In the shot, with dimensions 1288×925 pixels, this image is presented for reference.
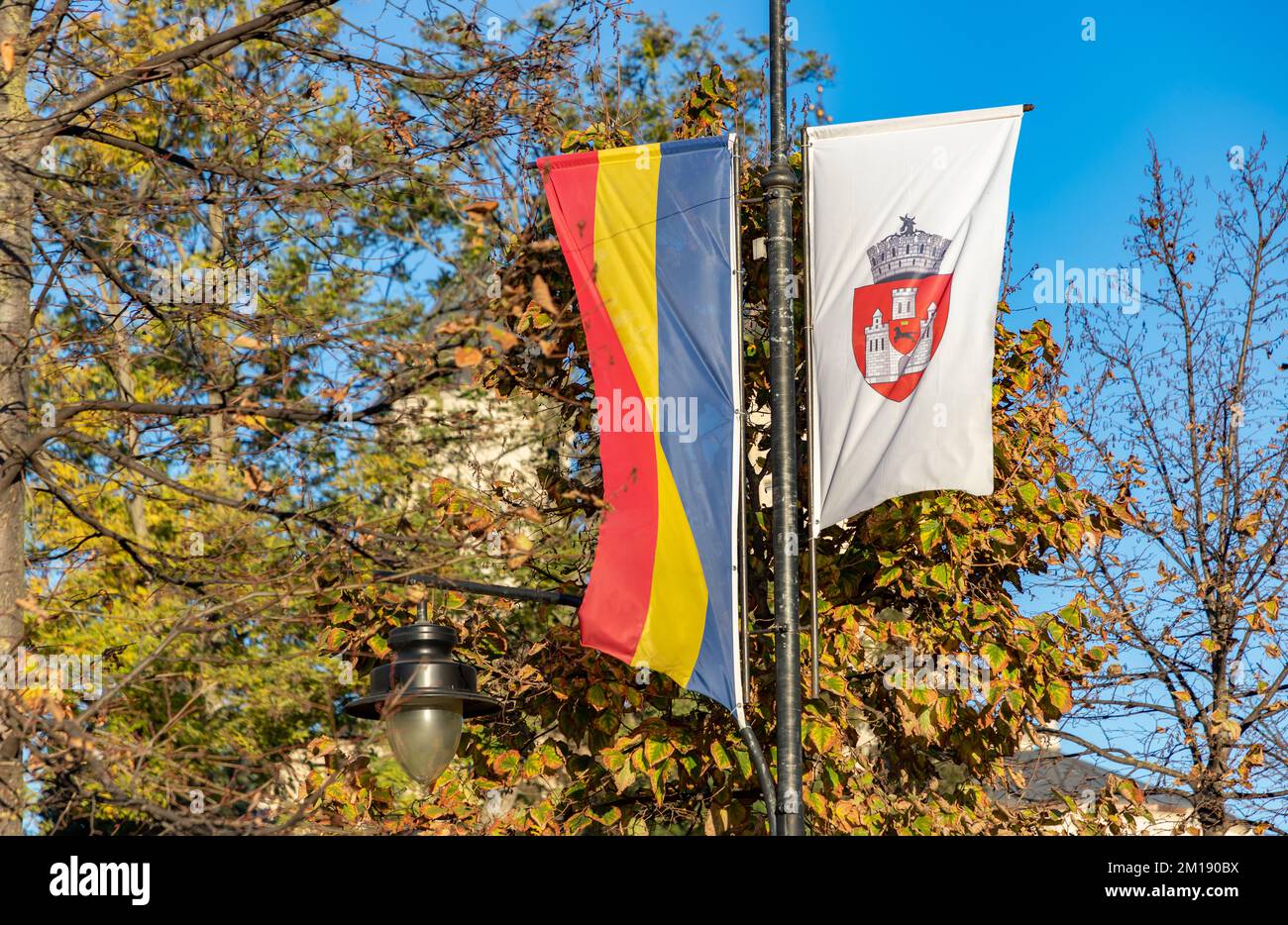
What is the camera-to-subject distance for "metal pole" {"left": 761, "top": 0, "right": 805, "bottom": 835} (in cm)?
842

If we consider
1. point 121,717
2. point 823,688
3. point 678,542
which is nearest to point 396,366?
point 678,542

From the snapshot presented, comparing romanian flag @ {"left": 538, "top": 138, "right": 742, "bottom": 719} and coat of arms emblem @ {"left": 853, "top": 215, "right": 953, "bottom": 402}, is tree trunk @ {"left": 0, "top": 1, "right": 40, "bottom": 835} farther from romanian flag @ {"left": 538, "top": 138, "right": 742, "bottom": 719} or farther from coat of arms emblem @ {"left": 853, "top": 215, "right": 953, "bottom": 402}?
coat of arms emblem @ {"left": 853, "top": 215, "right": 953, "bottom": 402}

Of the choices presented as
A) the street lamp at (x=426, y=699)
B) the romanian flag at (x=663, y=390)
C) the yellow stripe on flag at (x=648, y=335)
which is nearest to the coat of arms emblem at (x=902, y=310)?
the romanian flag at (x=663, y=390)

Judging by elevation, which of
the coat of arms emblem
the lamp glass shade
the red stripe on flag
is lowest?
the lamp glass shade

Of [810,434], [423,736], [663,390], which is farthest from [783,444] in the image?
[423,736]

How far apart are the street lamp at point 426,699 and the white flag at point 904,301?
2.31 m

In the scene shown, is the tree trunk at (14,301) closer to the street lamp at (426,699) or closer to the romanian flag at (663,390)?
the street lamp at (426,699)

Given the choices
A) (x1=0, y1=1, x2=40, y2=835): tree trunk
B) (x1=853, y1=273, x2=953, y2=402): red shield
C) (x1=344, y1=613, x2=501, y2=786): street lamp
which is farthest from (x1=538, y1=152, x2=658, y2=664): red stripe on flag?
(x1=0, y1=1, x2=40, y2=835): tree trunk

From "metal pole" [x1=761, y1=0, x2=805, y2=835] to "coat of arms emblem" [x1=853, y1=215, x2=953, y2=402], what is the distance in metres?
0.55

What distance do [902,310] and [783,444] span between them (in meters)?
1.21

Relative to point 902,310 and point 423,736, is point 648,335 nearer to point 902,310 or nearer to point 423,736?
point 902,310

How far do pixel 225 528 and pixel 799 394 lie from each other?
428cm
